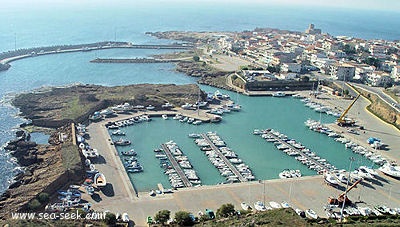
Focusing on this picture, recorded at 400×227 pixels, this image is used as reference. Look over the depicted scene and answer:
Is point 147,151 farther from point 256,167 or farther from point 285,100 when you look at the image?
point 285,100

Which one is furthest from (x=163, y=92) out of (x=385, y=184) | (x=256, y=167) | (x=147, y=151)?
(x=385, y=184)

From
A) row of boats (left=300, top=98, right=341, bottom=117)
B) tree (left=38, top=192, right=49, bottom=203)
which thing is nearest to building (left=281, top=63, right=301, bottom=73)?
row of boats (left=300, top=98, right=341, bottom=117)

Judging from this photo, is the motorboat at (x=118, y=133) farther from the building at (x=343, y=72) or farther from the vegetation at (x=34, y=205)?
the building at (x=343, y=72)

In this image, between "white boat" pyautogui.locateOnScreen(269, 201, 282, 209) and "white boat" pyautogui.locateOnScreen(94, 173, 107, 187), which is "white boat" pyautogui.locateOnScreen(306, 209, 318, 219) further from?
"white boat" pyautogui.locateOnScreen(94, 173, 107, 187)

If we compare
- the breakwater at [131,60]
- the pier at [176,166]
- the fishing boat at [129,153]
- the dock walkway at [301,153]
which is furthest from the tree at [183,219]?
the breakwater at [131,60]

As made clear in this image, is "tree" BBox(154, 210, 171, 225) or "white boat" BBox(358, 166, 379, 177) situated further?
"white boat" BBox(358, 166, 379, 177)
